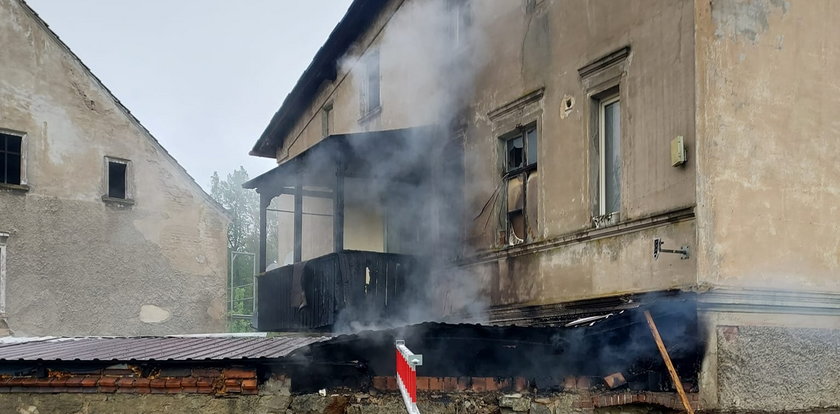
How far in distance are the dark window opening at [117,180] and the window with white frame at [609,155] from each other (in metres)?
11.8

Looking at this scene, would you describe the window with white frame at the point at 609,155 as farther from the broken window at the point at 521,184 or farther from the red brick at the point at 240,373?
the red brick at the point at 240,373

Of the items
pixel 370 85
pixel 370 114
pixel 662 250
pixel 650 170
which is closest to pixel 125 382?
pixel 662 250

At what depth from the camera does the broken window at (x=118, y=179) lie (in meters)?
17.6

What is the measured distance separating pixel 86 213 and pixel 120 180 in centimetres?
113

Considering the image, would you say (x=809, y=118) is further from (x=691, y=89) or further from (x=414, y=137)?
(x=414, y=137)

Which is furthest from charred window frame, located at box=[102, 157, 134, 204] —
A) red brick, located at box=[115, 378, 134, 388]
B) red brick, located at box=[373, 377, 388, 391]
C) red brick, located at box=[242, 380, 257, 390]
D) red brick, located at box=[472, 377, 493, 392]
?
red brick, located at box=[472, 377, 493, 392]

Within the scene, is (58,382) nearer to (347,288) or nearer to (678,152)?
(347,288)

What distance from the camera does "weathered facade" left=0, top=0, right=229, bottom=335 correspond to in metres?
16.2

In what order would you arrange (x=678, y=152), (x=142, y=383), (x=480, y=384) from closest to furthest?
(x=142, y=383) < (x=480, y=384) < (x=678, y=152)

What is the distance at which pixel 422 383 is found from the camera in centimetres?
755

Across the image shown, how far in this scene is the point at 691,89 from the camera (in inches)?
319

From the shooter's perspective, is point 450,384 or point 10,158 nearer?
point 450,384

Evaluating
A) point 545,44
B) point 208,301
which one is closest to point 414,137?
point 545,44

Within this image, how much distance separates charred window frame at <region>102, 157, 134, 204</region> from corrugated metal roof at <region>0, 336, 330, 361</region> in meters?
8.32
